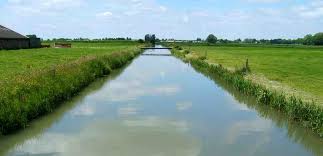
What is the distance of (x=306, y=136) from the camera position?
14219 mm

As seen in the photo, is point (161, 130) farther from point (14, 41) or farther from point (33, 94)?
point (14, 41)

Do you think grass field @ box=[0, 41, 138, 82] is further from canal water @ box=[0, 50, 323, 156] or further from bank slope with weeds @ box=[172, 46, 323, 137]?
bank slope with weeds @ box=[172, 46, 323, 137]

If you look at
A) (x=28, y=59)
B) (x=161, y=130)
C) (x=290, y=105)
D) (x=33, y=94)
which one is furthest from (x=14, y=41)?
(x=290, y=105)

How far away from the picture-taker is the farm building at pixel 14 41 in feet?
219

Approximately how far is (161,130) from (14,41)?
63.2 meters

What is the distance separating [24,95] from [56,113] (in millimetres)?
1786

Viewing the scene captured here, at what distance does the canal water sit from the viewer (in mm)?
12305

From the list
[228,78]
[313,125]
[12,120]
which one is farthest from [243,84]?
[12,120]

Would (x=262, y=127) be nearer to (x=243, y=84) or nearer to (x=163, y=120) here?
(x=163, y=120)

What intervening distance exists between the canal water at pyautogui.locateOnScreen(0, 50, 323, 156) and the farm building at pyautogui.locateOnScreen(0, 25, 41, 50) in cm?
4766

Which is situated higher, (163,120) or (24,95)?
(24,95)

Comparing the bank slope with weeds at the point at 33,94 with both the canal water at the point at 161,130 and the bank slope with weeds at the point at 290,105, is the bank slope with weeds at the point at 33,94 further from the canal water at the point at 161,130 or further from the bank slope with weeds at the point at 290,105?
the bank slope with weeds at the point at 290,105

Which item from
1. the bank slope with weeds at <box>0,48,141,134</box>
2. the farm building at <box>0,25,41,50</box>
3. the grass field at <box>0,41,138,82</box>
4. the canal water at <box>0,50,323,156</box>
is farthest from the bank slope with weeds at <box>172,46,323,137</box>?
the farm building at <box>0,25,41,50</box>

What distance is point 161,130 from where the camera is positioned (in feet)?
48.2
